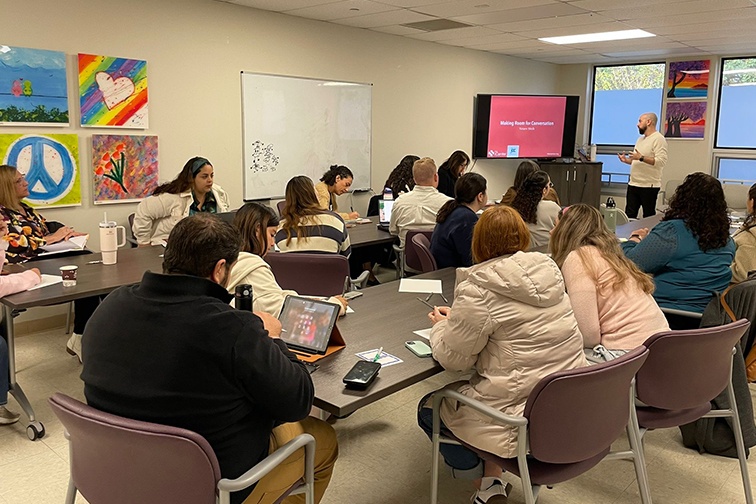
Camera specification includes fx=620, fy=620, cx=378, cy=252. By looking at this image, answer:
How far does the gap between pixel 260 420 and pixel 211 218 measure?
0.57 meters

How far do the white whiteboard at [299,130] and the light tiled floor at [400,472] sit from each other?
319 centimetres

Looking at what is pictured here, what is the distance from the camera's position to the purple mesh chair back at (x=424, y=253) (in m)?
3.87

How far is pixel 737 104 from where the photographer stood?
8.77 meters

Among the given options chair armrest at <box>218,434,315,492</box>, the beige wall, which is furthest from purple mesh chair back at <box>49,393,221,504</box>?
the beige wall

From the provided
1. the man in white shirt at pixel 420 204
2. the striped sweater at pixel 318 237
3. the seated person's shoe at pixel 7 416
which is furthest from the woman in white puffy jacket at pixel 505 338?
the man in white shirt at pixel 420 204

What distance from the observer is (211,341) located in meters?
1.49

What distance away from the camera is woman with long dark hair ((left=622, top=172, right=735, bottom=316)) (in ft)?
10.0

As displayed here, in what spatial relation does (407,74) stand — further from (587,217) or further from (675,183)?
(587,217)

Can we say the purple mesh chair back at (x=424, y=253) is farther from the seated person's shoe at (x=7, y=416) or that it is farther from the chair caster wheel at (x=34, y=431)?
the seated person's shoe at (x=7, y=416)

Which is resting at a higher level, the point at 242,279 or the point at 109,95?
the point at 109,95

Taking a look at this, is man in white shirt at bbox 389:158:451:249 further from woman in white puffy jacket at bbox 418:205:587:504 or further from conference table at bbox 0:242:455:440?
woman in white puffy jacket at bbox 418:205:587:504

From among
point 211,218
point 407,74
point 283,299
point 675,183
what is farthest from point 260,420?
point 675,183

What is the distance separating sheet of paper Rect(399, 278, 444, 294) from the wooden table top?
35 millimetres

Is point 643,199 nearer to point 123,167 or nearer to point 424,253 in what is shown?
point 424,253
